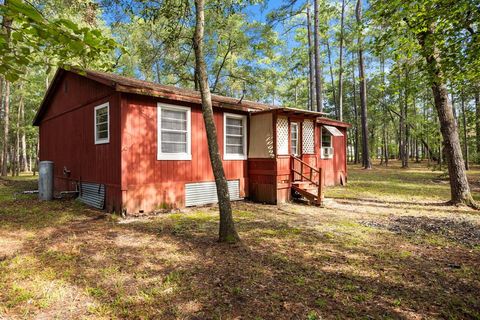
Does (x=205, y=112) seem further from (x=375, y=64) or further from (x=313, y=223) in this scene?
(x=375, y=64)

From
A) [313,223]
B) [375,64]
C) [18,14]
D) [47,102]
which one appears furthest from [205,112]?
[375,64]

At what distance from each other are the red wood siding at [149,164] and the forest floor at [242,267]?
74 centimetres

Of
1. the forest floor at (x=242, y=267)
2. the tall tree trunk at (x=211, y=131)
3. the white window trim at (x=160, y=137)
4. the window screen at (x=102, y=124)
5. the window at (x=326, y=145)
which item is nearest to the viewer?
the forest floor at (x=242, y=267)

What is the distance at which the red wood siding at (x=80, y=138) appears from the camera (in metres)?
7.05

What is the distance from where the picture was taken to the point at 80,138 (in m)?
8.96

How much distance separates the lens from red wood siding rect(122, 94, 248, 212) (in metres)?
6.77

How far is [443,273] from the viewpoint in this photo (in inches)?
144

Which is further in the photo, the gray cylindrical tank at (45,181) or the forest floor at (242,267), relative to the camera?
the gray cylindrical tank at (45,181)

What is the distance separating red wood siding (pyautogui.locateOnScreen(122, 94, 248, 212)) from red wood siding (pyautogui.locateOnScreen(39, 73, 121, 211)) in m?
0.26

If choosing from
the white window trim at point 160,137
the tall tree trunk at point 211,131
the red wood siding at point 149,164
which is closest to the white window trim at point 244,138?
the red wood siding at point 149,164

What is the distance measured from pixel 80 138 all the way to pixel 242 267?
777 cm

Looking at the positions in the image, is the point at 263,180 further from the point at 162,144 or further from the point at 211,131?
the point at 211,131

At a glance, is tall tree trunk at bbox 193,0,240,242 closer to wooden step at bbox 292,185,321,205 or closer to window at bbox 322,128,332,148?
wooden step at bbox 292,185,321,205

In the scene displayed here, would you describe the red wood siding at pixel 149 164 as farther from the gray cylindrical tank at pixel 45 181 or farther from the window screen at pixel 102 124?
the gray cylindrical tank at pixel 45 181
